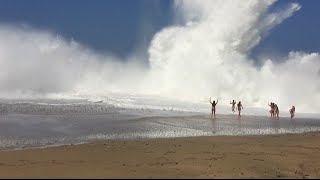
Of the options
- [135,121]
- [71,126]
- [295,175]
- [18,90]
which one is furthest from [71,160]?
[18,90]

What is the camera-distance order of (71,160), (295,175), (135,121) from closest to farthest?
(295,175)
(71,160)
(135,121)

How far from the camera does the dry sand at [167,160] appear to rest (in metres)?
8.54

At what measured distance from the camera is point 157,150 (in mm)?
11664

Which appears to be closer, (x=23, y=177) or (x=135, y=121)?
(x=23, y=177)

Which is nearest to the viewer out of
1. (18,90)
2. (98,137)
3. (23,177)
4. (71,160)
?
(23,177)

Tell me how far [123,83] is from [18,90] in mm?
22986

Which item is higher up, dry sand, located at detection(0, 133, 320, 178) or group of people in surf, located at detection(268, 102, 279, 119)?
group of people in surf, located at detection(268, 102, 279, 119)

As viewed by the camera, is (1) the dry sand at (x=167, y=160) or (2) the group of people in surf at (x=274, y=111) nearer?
(1) the dry sand at (x=167, y=160)

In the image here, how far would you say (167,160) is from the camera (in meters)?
10.1

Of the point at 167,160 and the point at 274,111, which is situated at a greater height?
the point at 274,111

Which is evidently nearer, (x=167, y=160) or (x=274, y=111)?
(x=167, y=160)

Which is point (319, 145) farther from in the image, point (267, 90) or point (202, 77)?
point (202, 77)

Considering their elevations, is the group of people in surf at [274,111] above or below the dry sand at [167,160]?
above

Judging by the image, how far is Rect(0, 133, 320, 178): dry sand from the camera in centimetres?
854
